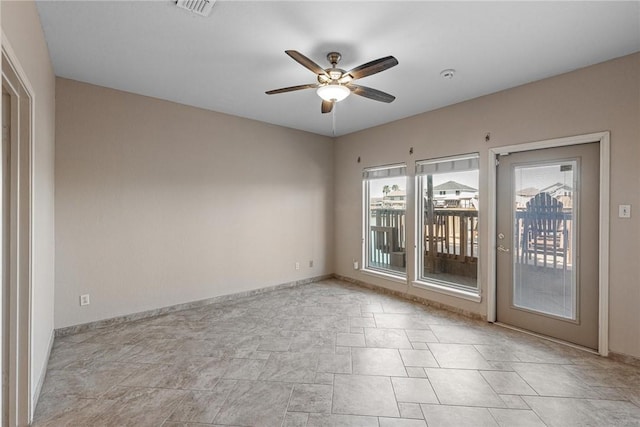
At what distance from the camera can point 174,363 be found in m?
2.76

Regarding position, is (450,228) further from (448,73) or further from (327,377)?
(327,377)

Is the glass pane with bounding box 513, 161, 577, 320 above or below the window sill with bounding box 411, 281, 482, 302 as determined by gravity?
above

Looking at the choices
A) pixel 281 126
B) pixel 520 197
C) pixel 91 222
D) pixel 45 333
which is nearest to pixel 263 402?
pixel 45 333

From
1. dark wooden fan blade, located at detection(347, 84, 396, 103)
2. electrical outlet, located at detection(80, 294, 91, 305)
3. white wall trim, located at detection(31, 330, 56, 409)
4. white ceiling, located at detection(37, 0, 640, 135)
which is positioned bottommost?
white wall trim, located at detection(31, 330, 56, 409)

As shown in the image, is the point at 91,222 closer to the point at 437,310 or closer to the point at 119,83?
the point at 119,83

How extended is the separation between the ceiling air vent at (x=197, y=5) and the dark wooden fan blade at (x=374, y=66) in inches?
45.4

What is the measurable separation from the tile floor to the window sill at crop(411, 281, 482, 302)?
309mm

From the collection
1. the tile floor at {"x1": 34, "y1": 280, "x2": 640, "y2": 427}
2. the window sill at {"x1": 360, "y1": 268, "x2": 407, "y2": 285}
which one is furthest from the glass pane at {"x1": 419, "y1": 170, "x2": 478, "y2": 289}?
the tile floor at {"x1": 34, "y1": 280, "x2": 640, "y2": 427}

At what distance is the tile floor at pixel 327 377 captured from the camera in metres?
2.10

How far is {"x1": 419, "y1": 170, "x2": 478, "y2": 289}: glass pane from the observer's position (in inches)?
159

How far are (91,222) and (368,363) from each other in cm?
330

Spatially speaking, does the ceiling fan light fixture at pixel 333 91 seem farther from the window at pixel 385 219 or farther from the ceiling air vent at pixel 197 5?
the window at pixel 385 219

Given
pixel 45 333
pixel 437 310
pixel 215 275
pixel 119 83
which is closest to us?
pixel 45 333

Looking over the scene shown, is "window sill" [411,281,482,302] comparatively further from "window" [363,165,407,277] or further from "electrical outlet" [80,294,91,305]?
"electrical outlet" [80,294,91,305]
